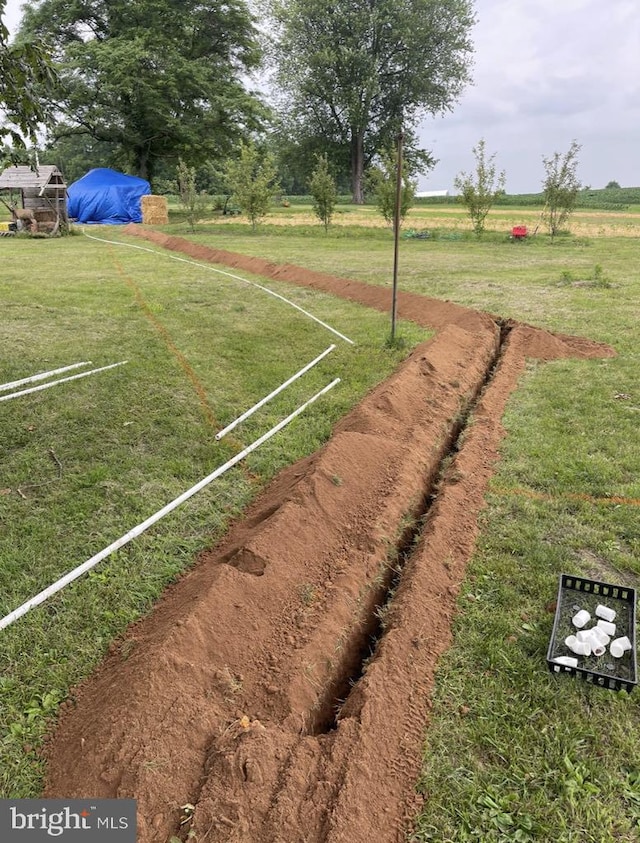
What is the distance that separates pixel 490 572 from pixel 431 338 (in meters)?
5.15

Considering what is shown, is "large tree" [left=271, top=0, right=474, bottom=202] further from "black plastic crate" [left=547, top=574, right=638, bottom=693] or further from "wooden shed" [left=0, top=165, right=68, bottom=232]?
"black plastic crate" [left=547, top=574, right=638, bottom=693]

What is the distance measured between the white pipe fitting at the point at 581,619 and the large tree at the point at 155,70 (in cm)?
3066

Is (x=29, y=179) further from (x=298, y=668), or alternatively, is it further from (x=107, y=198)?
(x=298, y=668)

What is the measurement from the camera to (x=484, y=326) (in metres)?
8.45

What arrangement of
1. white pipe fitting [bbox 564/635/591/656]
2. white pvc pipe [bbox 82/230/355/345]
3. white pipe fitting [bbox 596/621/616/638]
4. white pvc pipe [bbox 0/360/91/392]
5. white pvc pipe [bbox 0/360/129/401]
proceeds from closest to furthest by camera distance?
white pipe fitting [bbox 564/635/591/656] < white pipe fitting [bbox 596/621/616/638] < white pvc pipe [bbox 0/360/129/401] < white pvc pipe [bbox 0/360/91/392] < white pvc pipe [bbox 82/230/355/345]

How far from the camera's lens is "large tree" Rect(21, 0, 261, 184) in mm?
26391

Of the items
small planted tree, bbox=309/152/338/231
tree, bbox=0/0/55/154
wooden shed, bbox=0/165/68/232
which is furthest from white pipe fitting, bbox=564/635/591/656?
wooden shed, bbox=0/165/68/232

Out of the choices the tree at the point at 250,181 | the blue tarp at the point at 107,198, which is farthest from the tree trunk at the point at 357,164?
the tree at the point at 250,181

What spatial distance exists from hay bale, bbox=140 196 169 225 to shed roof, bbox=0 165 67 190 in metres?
4.60

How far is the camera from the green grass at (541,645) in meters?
2.09

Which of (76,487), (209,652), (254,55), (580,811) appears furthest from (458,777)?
(254,55)

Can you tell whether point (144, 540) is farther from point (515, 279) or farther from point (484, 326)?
point (515, 279)

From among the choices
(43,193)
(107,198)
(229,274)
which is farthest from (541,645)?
(107,198)

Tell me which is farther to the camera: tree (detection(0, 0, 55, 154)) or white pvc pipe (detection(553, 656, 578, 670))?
tree (detection(0, 0, 55, 154))
